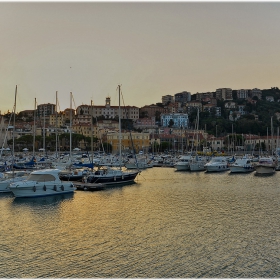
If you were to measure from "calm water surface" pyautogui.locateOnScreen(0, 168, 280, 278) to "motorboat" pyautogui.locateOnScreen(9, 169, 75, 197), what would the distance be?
0.58 m

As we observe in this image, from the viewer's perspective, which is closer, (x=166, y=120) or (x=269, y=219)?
(x=269, y=219)

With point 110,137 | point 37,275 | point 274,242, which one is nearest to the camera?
point 37,275

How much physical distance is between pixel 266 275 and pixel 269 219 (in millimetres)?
6907

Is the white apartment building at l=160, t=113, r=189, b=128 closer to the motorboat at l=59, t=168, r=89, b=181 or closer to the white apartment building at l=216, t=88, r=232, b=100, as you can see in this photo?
the white apartment building at l=216, t=88, r=232, b=100

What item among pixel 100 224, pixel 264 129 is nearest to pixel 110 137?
pixel 264 129

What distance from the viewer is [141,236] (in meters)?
14.9

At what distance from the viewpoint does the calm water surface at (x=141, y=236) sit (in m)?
11.6

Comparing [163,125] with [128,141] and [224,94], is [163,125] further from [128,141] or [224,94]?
[224,94]

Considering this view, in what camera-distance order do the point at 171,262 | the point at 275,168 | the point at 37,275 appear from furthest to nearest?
the point at 275,168, the point at 171,262, the point at 37,275

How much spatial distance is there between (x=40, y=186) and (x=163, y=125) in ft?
343

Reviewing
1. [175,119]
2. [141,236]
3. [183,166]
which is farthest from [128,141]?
[141,236]

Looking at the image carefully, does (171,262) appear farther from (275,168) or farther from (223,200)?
(275,168)

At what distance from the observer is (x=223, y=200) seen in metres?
22.8

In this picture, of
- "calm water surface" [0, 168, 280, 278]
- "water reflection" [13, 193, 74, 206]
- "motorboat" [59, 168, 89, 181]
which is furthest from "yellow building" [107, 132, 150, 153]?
"calm water surface" [0, 168, 280, 278]
